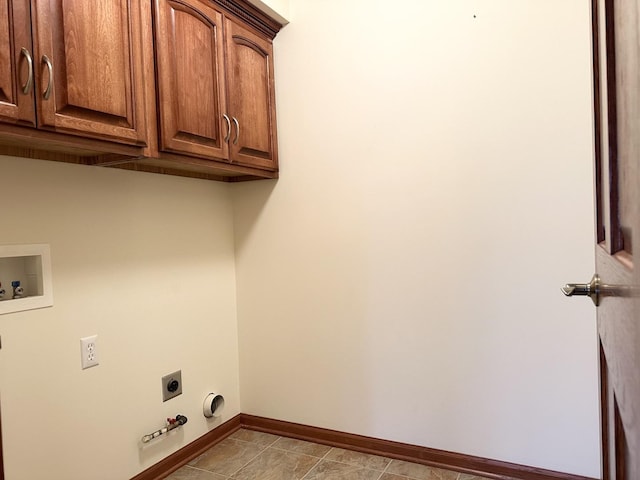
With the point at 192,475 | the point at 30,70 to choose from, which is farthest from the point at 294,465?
the point at 30,70

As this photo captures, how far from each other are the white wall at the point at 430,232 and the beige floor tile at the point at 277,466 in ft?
0.74

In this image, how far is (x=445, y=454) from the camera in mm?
1979

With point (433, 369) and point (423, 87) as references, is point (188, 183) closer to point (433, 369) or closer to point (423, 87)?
point (423, 87)

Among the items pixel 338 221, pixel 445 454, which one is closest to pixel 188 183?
pixel 338 221

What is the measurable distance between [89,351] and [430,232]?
60.1 inches

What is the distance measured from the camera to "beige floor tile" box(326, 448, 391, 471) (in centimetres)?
202

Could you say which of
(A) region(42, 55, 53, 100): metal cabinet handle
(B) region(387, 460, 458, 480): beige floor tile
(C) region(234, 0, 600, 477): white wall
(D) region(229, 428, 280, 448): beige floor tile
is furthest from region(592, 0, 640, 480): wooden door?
(D) region(229, 428, 280, 448): beige floor tile

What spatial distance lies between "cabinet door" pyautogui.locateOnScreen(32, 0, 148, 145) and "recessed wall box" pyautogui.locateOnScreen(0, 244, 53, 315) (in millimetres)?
494

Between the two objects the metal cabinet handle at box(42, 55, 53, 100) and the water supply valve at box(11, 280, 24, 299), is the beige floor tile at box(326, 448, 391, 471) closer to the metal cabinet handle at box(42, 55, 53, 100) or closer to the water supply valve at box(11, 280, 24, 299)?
the water supply valve at box(11, 280, 24, 299)

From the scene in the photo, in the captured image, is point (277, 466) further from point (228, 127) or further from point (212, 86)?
point (212, 86)

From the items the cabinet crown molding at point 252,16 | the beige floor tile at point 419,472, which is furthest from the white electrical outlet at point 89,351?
the cabinet crown molding at point 252,16

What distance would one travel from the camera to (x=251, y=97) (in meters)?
2.12

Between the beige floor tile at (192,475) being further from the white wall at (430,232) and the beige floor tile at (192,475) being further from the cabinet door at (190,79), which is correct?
the cabinet door at (190,79)

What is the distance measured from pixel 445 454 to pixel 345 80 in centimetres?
186
